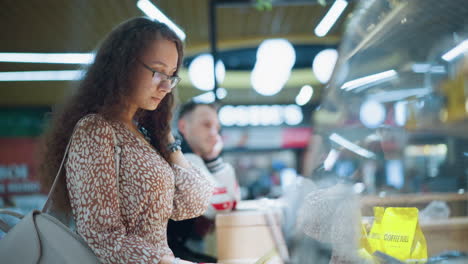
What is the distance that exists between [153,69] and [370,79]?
23.2 inches

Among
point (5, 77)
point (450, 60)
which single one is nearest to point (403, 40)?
point (450, 60)

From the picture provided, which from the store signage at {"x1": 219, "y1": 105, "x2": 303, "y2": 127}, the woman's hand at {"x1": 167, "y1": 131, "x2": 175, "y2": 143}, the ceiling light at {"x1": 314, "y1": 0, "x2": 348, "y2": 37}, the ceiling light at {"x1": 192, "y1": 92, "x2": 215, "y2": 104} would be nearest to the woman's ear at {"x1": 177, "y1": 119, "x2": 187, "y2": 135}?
the ceiling light at {"x1": 192, "y1": 92, "x2": 215, "y2": 104}

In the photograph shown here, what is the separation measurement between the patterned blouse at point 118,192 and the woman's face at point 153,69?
0.09 m

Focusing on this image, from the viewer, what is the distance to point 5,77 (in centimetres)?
148

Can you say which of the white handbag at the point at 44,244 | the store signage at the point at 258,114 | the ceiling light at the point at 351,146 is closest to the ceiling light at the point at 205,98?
the ceiling light at the point at 351,146

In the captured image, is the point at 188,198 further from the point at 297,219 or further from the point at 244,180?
the point at 244,180

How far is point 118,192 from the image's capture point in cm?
82

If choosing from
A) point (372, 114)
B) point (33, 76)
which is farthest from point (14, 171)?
point (372, 114)

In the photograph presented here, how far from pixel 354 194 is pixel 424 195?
0.45 metres

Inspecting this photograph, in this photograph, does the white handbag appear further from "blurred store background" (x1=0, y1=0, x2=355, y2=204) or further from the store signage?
the store signage

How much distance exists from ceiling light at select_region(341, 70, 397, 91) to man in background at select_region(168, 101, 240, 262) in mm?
489

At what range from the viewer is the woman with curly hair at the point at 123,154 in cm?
79

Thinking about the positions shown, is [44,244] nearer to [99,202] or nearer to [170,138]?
[99,202]

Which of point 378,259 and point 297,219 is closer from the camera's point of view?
point 378,259
